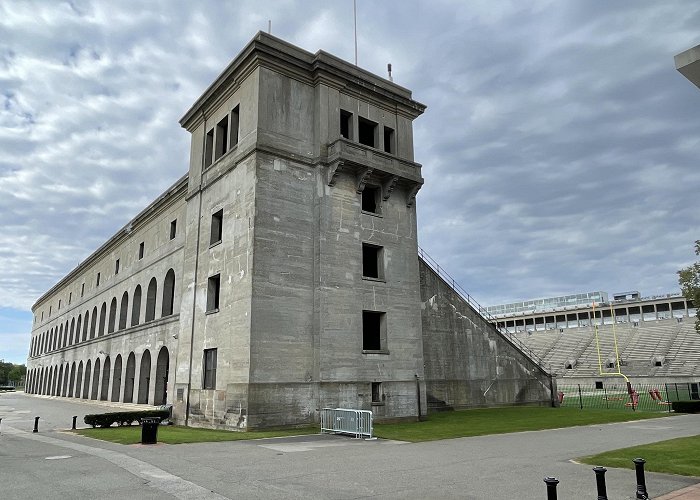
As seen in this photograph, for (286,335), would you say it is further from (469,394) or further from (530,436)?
(469,394)

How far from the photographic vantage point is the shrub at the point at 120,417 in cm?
2542

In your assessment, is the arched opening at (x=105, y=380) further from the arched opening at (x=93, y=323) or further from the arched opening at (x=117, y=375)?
the arched opening at (x=93, y=323)

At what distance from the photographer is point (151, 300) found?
43.2 m

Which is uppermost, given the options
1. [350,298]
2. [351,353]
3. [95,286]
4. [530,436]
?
[95,286]

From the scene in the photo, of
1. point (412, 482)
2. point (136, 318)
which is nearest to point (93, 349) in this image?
point (136, 318)

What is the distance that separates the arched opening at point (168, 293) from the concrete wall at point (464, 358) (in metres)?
19.2

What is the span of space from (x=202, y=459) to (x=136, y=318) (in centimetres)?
3417

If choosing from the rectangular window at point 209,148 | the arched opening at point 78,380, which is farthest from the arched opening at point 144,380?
the arched opening at point 78,380

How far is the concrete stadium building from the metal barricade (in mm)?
1746

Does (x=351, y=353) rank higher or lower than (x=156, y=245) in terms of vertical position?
lower

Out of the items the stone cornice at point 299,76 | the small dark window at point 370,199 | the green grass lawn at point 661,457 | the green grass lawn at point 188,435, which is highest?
the stone cornice at point 299,76

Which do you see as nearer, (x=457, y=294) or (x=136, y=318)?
(x=457, y=294)

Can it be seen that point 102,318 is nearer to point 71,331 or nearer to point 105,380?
point 105,380

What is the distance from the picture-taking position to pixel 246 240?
2561 centimetres
